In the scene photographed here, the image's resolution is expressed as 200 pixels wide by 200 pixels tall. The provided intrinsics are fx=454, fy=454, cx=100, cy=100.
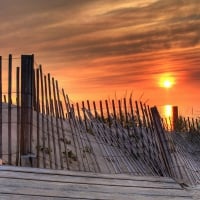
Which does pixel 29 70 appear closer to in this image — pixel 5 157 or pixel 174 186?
pixel 5 157

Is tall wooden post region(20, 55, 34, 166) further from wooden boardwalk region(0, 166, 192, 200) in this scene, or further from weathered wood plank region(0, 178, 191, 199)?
weathered wood plank region(0, 178, 191, 199)

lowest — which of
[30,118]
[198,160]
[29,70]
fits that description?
[198,160]

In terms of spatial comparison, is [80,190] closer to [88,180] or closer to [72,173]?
[88,180]

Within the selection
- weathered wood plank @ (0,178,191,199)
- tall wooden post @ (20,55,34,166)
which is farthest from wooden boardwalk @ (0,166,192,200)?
tall wooden post @ (20,55,34,166)

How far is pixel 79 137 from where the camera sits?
729cm

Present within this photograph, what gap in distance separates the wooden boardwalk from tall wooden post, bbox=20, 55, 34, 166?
2.15 metres

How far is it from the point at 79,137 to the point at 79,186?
14.1 feet

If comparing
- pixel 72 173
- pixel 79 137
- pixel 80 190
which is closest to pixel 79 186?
pixel 80 190

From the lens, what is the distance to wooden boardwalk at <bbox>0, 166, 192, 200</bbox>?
109 inches

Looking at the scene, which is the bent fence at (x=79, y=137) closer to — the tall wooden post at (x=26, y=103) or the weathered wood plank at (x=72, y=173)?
the tall wooden post at (x=26, y=103)

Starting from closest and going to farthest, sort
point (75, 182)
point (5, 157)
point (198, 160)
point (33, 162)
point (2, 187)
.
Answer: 1. point (2, 187)
2. point (75, 182)
3. point (33, 162)
4. point (5, 157)
5. point (198, 160)

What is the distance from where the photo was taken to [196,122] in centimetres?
1280

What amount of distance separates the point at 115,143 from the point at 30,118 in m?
2.89

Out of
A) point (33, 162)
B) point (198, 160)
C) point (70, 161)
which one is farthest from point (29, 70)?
point (198, 160)
